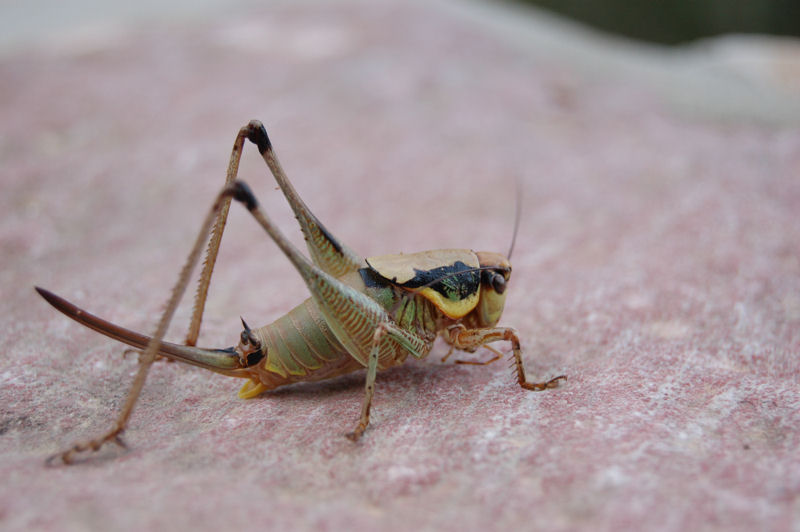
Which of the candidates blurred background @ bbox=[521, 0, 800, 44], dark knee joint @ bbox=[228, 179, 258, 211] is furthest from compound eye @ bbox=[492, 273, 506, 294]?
blurred background @ bbox=[521, 0, 800, 44]

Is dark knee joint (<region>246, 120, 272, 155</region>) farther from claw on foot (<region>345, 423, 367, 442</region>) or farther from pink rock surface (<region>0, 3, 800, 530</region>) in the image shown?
claw on foot (<region>345, 423, 367, 442</region>)

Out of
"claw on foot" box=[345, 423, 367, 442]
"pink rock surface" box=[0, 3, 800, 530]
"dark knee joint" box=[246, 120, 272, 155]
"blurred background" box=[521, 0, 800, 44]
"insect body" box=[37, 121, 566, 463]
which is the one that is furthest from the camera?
"blurred background" box=[521, 0, 800, 44]

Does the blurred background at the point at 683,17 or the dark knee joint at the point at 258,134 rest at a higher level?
Answer: the blurred background at the point at 683,17

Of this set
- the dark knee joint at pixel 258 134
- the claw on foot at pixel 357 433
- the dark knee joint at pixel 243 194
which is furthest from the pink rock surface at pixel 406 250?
the dark knee joint at pixel 258 134

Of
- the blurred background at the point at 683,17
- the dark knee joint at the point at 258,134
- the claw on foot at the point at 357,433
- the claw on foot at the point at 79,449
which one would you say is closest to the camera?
the claw on foot at the point at 79,449

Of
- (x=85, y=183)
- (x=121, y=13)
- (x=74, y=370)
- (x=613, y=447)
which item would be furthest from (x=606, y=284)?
(x=121, y=13)

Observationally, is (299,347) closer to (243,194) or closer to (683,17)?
(243,194)

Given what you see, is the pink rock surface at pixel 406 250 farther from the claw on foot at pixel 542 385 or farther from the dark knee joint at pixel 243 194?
the dark knee joint at pixel 243 194

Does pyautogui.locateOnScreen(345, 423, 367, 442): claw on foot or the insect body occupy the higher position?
the insect body
